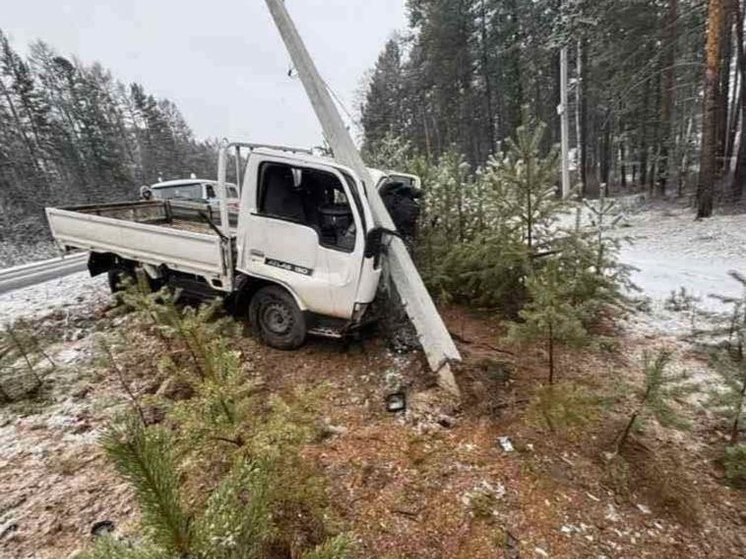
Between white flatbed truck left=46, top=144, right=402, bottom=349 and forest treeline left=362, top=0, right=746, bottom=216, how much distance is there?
3510 millimetres

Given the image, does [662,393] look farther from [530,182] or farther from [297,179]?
[297,179]

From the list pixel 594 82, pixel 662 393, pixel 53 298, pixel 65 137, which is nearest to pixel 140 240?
pixel 53 298

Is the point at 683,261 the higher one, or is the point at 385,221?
the point at 385,221

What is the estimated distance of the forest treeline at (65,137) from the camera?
23.6 metres

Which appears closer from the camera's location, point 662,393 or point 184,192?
point 662,393

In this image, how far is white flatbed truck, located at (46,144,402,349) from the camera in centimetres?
409

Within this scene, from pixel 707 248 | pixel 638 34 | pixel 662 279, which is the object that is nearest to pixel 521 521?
pixel 662 279

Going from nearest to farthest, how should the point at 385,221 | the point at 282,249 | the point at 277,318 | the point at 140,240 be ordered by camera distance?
the point at 385,221 < the point at 282,249 < the point at 277,318 < the point at 140,240

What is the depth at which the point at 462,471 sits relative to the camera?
2830 millimetres

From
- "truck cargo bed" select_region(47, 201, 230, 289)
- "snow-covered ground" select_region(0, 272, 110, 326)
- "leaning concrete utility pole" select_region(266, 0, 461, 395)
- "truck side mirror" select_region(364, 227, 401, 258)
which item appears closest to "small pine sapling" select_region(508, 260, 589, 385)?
"leaning concrete utility pole" select_region(266, 0, 461, 395)

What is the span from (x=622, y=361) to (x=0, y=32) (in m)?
38.5

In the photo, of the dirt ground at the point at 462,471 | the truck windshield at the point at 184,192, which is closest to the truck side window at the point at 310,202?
the dirt ground at the point at 462,471

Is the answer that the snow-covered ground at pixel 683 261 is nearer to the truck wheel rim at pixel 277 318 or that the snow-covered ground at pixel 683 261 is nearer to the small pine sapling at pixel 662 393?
the small pine sapling at pixel 662 393

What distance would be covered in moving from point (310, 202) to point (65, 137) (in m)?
33.6
